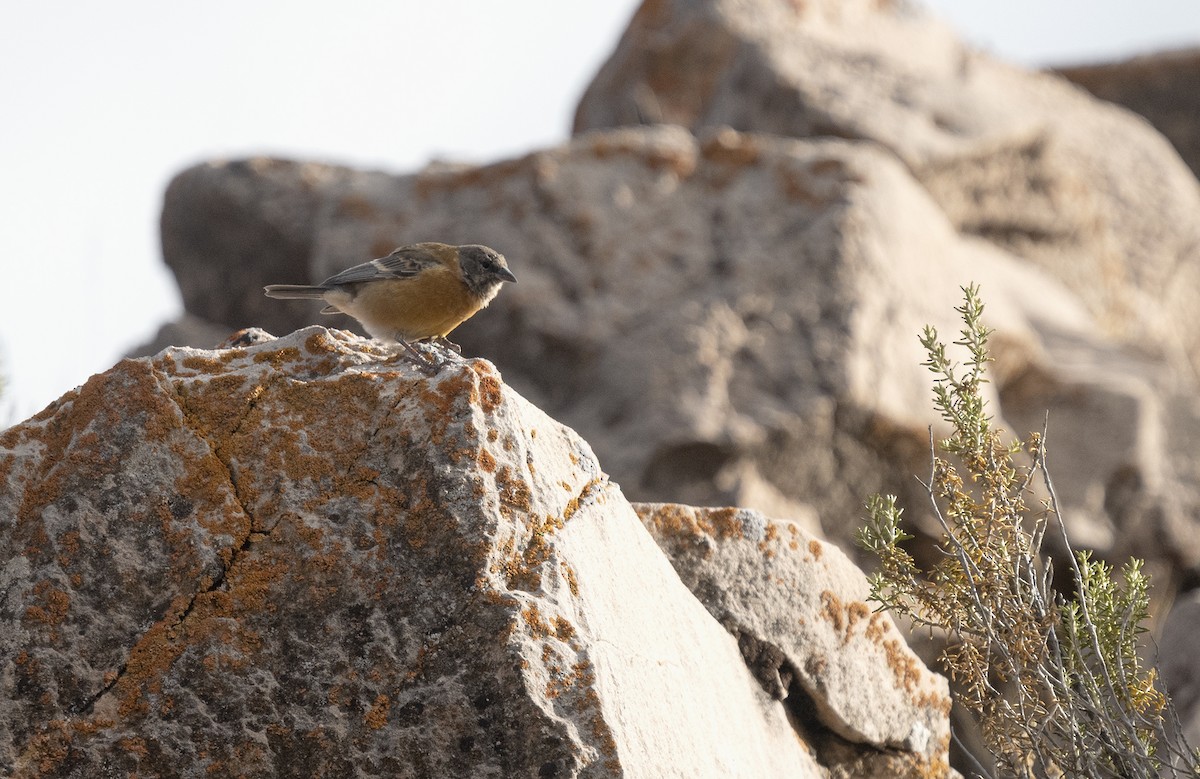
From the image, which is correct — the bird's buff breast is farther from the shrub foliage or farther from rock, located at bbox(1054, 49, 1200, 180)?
rock, located at bbox(1054, 49, 1200, 180)

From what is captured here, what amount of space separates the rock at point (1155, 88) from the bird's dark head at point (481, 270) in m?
12.4

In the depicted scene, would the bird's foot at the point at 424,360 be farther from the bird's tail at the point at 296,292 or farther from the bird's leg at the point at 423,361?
the bird's tail at the point at 296,292

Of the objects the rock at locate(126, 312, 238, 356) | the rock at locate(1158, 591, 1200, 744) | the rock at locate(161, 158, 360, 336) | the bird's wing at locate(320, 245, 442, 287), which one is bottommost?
the rock at locate(1158, 591, 1200, 744)

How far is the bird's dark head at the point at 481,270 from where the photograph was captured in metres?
5.81

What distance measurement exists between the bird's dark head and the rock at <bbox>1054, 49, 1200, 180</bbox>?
12434mm

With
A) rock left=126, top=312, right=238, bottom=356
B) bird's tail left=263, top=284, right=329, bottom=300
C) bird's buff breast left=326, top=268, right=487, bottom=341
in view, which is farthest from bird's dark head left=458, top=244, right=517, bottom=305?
rock left=126, top=312, right=238, bottom=356

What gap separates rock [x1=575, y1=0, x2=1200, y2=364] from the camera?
12.1 m

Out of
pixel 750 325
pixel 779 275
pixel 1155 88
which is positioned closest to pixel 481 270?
pixel 750 325

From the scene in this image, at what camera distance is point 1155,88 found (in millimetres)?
16359

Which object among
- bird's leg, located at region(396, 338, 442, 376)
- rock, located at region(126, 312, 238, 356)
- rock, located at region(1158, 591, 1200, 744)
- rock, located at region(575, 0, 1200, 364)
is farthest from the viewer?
rock, located at region(575, 0, 1200, 364)

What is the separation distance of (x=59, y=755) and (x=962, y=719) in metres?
5.66

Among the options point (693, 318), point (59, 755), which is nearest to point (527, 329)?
point (693, 318)

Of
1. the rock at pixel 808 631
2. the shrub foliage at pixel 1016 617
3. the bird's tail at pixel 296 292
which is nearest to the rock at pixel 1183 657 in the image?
the rock at pixel 808 631

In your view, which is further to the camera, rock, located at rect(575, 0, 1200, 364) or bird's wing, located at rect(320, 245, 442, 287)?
rock, located at rect(575, 0, 1200, 364)
